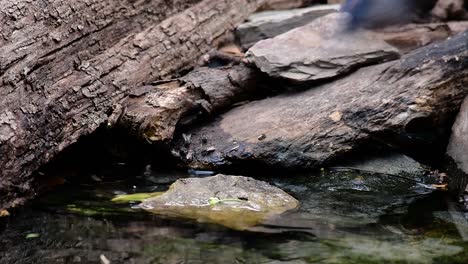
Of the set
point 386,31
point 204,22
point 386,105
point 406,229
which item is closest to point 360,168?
point 386,105

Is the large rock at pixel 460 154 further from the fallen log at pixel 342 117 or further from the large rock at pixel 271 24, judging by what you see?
the large rock at pixel 271 24

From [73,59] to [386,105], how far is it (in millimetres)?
1839

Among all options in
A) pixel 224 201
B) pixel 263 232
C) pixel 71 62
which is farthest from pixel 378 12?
pixel 263 232

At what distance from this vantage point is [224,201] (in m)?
2.79

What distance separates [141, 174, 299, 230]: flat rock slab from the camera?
265cm

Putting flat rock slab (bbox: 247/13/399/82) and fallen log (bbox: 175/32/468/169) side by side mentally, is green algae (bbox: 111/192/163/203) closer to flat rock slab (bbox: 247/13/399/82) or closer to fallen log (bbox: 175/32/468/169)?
fallen log (bbox: 175/32/468/169)

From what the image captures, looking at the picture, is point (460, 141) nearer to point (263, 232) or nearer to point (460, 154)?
point (460, 154)

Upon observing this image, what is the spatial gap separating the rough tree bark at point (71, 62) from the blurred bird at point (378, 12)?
3.45ft

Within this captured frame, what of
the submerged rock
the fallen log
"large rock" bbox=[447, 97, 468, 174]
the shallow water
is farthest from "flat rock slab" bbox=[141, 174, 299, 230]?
"large rock" bbox=[447, 97, 468, 174]

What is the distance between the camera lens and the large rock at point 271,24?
4344 mm

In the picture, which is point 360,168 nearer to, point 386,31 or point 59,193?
point 386,31

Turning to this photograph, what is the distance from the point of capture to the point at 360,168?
11.0 ft

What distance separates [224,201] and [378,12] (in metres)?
2.02

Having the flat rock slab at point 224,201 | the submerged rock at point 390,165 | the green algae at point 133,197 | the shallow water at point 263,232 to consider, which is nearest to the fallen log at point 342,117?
the submerged rock at point 390,165
